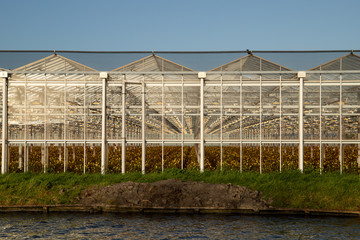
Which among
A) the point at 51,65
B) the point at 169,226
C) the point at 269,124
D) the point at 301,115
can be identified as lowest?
the point at 169,226

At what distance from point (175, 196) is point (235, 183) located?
11.9 ft

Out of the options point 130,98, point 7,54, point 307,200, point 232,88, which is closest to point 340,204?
point 307,200

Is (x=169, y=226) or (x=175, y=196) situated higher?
(x=175, y=196)

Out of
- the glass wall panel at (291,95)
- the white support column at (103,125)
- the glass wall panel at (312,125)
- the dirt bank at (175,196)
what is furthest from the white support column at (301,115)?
the white support column at (103,125)

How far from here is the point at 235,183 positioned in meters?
24.0

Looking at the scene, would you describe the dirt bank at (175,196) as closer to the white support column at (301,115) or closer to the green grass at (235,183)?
the green grass at (235,183)

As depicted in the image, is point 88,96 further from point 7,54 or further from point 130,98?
point 7,54

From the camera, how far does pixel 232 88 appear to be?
28578 mm

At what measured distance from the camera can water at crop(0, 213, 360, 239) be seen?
17281 mm

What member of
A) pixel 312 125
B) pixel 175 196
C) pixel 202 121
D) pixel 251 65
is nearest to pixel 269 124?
pixel 312 125

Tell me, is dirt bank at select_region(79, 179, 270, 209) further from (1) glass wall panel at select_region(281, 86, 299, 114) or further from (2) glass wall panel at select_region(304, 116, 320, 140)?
(2) glass wall panel at select_region(304, 116, 320, 140)

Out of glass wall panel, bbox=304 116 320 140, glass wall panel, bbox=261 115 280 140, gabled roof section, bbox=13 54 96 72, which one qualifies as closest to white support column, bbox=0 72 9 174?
gabled roof section, bbox=13 54 96 72

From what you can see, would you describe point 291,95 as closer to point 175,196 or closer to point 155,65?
point 175,196

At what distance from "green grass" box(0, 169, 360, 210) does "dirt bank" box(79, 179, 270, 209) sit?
86cm
